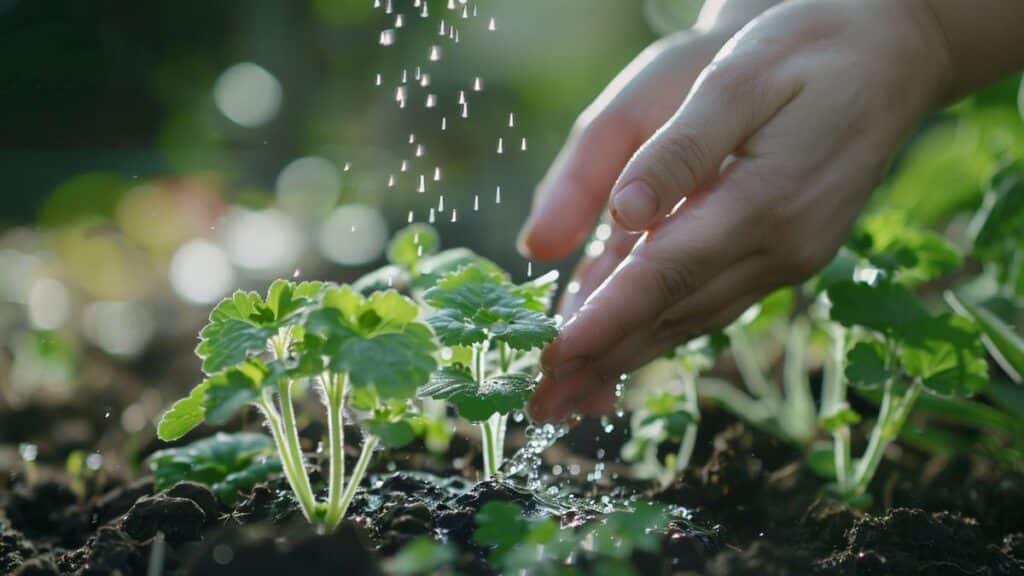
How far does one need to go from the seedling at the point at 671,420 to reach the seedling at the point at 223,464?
697mm

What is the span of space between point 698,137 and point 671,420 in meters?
0.57

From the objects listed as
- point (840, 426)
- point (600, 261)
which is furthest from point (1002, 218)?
point (600, 261)

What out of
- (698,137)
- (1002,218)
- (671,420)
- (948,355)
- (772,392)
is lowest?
(772,392)

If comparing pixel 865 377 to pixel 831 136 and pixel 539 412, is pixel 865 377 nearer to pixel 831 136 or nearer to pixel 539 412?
pixel 831 136

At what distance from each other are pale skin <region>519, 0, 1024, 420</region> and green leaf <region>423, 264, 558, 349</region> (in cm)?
14

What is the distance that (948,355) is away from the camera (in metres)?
1.73

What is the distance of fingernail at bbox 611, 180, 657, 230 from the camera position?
150 cm

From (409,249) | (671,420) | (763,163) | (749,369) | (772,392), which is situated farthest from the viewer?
(749,369)

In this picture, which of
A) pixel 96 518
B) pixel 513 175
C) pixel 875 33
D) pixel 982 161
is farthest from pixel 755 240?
pixel 513 175

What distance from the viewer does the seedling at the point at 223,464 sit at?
1.58 meters

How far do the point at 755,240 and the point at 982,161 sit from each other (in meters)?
1.55

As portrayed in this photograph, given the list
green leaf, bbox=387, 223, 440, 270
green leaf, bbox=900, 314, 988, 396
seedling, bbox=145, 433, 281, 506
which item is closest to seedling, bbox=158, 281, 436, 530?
seedling, bbox=145, 433, 281, 506

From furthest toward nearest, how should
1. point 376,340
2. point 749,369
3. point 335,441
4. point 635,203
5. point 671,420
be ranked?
point 749,369 < point 671,420 < point 635,203 < point 335,441 < point 376,340

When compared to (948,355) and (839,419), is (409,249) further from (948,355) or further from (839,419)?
(948,355)
